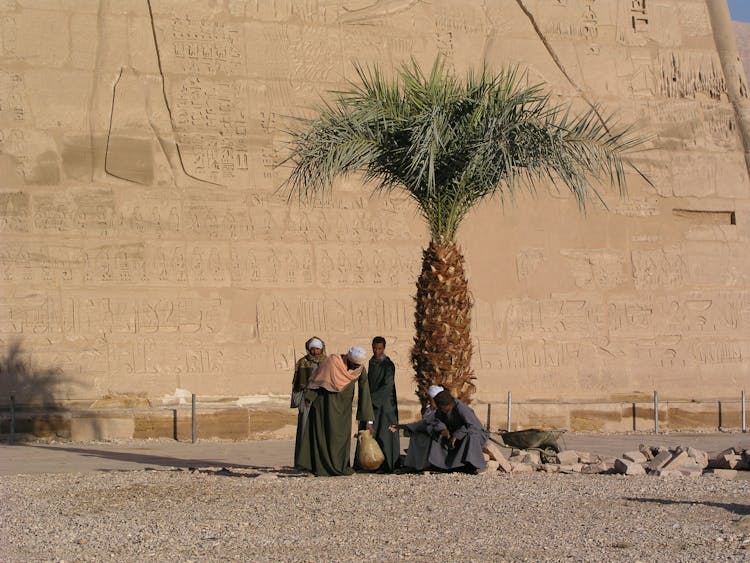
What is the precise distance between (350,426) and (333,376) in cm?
39

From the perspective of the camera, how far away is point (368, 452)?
915cm

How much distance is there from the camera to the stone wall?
14508mm

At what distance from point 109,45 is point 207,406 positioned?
14.4 feet

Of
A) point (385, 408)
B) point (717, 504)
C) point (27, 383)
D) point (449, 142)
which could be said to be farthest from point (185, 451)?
point (717, 504)

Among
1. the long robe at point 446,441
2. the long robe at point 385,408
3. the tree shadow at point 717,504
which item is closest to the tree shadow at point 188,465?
the long robe at point 385,408

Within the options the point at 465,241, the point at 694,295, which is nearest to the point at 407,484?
the point at 465,241

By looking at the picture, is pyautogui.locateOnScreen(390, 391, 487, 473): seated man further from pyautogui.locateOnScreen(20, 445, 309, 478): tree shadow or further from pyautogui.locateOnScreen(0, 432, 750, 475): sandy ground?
pyautogui.locateOnScreen(0, 432, 750, 475): sandy ground

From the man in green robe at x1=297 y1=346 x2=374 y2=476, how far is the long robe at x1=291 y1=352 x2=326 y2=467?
3 cm

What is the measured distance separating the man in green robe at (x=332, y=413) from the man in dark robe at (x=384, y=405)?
42 centimetres

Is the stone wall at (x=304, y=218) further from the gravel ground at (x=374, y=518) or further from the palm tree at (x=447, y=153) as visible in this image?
the gravel ground at (x=374, y=518)

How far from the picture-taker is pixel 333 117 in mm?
9922

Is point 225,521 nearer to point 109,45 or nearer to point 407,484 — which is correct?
point 407,484

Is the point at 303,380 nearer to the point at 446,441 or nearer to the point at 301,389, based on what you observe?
the point at 301,389

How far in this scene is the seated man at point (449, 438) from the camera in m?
8.80
